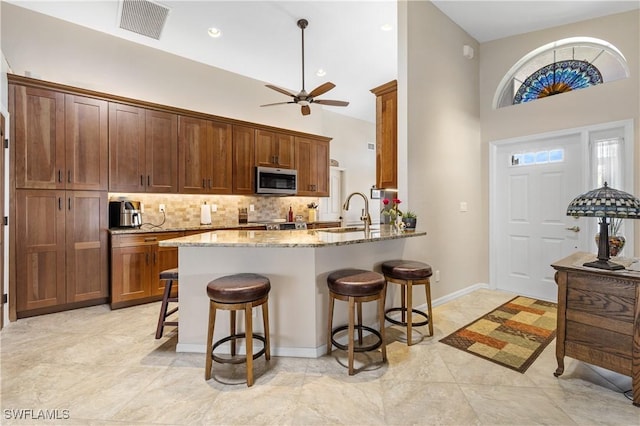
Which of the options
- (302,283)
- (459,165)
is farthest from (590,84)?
(302,283)

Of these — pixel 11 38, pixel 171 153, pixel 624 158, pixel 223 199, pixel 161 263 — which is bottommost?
pixel 161 263

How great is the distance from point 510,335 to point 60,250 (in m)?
4.87

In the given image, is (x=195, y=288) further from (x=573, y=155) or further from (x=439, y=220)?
(x=573, y=155)

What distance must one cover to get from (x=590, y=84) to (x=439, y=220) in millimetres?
2407

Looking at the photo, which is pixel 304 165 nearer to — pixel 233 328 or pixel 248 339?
pixel 233 328

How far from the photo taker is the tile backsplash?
4258 millimetres

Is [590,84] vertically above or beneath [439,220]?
above

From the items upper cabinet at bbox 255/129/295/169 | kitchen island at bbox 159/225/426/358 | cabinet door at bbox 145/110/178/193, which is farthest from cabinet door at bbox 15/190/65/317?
upper cabinet at bbox 255/129/295/169

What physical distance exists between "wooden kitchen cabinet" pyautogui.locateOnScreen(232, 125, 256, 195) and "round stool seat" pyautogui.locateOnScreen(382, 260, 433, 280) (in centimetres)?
311

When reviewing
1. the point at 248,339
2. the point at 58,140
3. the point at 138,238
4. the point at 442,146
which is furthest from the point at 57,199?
the point at 442,146

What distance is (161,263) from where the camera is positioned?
375cm

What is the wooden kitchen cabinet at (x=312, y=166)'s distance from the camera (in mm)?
5781

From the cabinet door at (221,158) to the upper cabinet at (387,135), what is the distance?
2.45 metres

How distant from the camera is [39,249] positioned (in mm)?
3184
